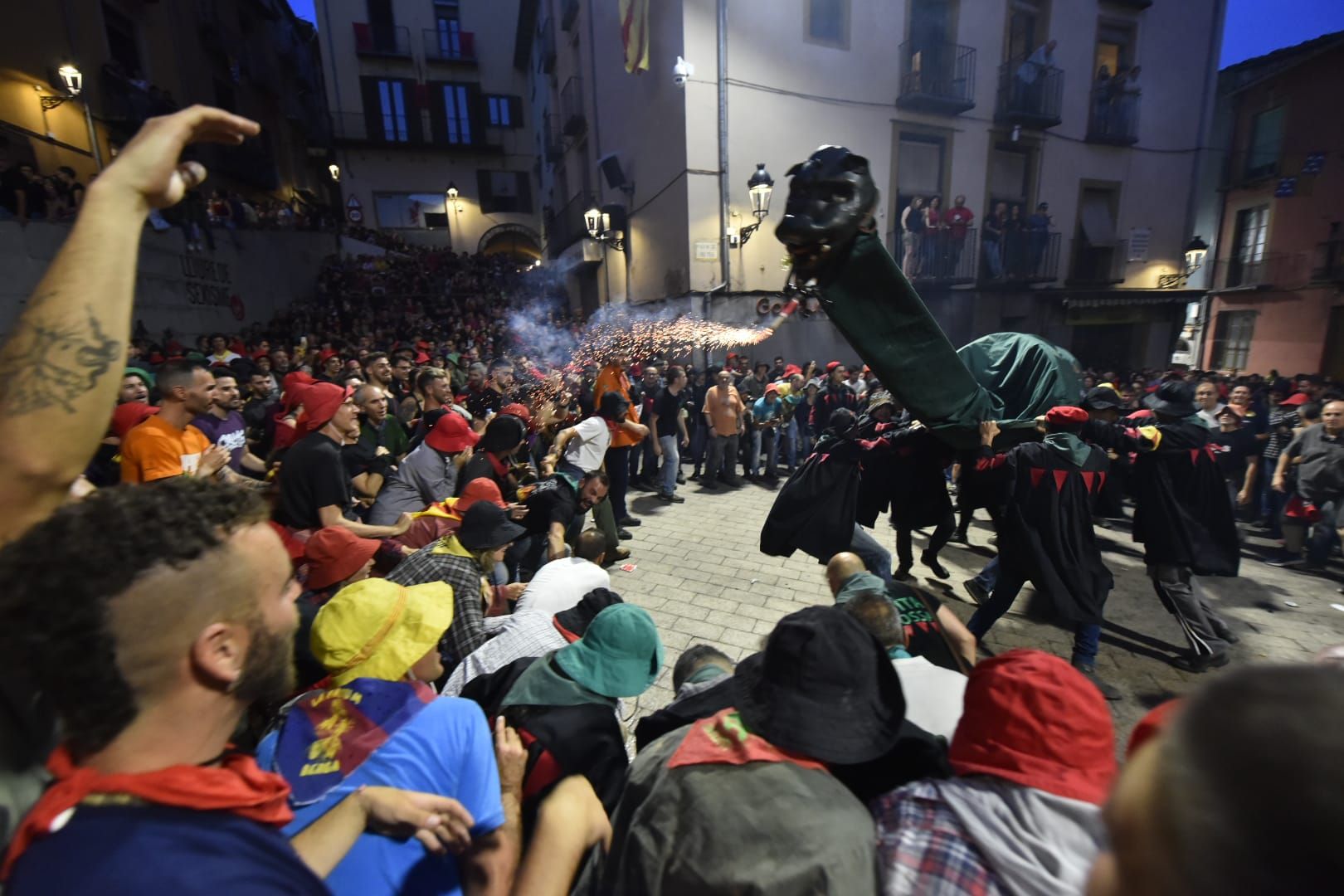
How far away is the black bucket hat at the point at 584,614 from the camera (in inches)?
100.0

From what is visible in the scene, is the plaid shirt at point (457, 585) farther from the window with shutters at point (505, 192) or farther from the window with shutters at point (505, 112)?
the window with shutters at point (505, 112)

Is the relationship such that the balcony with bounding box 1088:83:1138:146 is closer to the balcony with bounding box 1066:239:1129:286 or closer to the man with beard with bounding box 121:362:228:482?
the balcony with bounding box 1066:239:1129:286

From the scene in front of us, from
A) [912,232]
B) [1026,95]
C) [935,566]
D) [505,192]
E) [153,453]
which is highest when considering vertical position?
[505,192]

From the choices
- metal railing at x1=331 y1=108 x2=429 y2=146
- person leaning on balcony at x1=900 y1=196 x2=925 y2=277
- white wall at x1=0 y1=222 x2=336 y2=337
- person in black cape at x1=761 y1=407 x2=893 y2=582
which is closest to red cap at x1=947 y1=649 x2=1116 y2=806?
person in black cape at x1=761 y1=407 x2=893 y2=582

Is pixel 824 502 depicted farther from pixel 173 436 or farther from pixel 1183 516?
pixel 173 436

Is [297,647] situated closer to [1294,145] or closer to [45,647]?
[45,647]

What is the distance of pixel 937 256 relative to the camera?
13.6 metres

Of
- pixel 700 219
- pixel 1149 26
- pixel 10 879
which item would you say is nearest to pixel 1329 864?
pixel 10 879

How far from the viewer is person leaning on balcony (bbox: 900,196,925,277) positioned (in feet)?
43.2

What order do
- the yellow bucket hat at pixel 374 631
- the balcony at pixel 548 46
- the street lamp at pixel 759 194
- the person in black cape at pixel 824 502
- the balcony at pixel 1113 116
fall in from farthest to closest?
the balcony at pixel 548 46, the balcony at pixel 1113 116, the street lamp at pixel 759 194, the person in black cape at pixel 824 502, the yellow bucket hat at pixel 374 631

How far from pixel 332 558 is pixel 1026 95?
1733 centimetres

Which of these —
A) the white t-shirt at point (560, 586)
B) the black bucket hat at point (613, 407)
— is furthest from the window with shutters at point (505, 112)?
the white t-shirt at point (560, 586)

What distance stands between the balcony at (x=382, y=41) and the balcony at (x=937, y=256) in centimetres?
2810

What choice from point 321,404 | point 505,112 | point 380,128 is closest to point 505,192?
point 505,112
